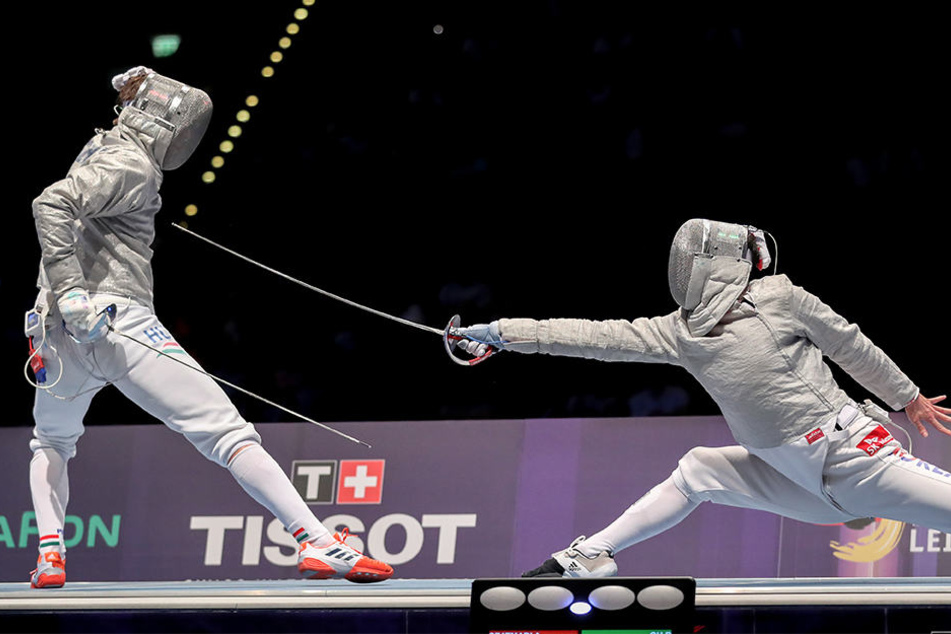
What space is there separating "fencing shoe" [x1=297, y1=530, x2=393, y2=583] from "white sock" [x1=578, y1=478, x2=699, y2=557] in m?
0.55

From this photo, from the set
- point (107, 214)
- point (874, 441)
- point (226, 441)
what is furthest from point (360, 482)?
point (874, 441)

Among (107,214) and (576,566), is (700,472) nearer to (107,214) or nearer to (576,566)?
(576,566)

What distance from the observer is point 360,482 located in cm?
466

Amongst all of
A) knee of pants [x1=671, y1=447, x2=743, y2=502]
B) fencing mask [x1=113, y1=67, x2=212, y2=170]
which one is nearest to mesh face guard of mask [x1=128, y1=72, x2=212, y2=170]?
fencing mask [x1=113, y1=67, x2=212, y2=170]

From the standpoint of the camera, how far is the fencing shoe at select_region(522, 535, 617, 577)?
10.7ft

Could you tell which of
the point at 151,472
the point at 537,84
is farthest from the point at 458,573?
the point at 537,84

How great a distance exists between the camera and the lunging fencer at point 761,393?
10.3 ft

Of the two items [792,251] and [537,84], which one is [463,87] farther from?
[792,251]

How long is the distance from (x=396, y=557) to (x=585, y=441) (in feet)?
2.60

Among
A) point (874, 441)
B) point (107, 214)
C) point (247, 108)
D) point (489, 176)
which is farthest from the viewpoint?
point (247, 108)

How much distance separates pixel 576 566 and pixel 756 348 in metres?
0.72

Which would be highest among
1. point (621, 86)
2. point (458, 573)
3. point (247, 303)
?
point (621, 86)

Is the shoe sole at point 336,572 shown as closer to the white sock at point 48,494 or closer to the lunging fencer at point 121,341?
the lunging fencer at point 121,341

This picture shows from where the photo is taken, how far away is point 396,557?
179 inches
